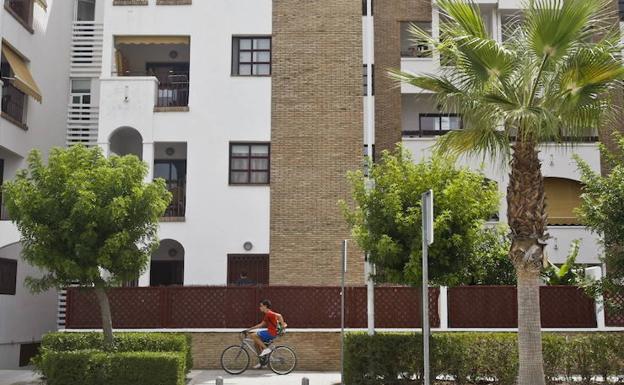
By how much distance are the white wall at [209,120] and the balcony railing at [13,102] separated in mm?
2694

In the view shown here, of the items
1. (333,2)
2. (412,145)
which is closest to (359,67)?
(333,2)

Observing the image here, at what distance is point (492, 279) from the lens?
74.2 ft

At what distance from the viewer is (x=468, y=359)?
49.6 ft

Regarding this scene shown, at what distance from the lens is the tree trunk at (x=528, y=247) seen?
505 inches

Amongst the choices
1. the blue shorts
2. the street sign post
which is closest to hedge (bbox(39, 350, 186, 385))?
the blue shorts

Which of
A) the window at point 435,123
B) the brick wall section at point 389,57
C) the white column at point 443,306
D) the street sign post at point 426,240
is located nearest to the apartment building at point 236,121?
the white column at point 443,306

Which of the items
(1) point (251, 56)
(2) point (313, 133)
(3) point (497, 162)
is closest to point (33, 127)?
(1) point (251, 56)

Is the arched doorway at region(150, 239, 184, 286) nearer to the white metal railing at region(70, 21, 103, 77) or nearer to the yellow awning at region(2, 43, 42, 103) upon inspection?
the yellow awning at region(2, 43, 42, 103)

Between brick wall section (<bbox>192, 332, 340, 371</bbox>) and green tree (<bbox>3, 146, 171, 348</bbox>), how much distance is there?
4374 millimetres

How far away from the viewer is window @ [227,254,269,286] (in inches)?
918

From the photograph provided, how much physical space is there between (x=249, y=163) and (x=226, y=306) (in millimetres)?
4832

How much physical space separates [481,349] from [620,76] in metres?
5.60

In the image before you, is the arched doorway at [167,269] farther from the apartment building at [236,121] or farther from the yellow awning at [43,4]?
the yellow awning at [43,4]

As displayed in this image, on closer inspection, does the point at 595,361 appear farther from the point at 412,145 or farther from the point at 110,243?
the point at 412,145
